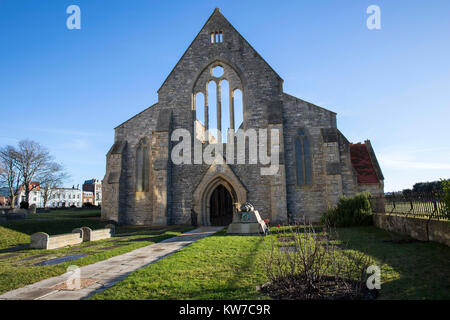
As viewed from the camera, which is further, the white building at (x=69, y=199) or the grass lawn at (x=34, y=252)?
the white building at (x=69, y=199)

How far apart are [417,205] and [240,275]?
704cm

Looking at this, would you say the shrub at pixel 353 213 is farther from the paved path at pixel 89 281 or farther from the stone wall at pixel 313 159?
the paved path at pixel 89 281

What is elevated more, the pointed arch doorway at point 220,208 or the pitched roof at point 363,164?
the pitched roof at point 363,164

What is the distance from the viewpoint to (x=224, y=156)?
18156 mm

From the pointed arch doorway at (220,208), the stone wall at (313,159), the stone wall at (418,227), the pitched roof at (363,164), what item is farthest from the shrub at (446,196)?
the pitched roof at (363,164)

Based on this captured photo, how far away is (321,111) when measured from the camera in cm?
1809

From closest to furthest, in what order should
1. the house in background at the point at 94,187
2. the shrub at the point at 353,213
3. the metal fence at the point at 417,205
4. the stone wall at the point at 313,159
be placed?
1. the metal fence at the point at 417,205
2. the shrub at the point at 353,213
3. the stone wall at the point at 313,159
4. the house in background at the point at 94,187

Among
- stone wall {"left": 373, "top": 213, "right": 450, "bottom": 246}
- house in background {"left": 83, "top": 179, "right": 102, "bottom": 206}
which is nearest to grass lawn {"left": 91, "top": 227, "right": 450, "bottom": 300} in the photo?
stone wall {"left": 373, "top": 213, "right": 450, "bottom": 246}

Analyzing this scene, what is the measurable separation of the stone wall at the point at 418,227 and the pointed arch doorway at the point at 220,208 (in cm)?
1044

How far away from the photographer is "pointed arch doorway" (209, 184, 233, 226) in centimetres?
1920

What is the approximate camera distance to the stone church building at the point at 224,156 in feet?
56.6

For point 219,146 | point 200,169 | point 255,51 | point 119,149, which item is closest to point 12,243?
point 119,149

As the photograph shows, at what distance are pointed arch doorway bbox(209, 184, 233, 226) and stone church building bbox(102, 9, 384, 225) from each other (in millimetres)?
73
